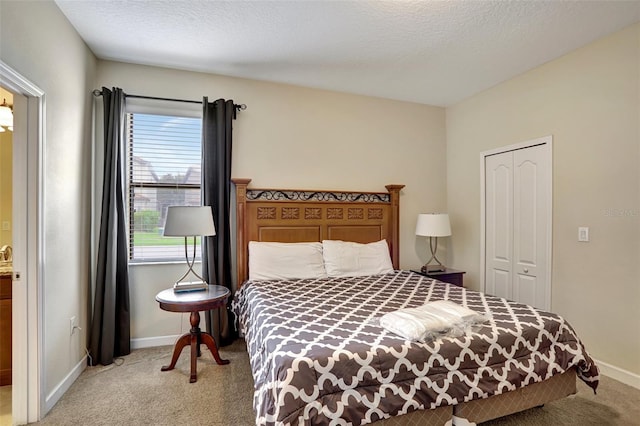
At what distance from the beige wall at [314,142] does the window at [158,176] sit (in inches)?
8.7

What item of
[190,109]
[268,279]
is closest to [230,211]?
[268,279]

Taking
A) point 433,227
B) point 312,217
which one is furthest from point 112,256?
point 433,227

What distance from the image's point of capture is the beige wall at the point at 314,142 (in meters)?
3.11

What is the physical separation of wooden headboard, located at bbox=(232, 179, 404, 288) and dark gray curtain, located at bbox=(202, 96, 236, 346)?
16 centimetres

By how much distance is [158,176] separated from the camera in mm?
3170

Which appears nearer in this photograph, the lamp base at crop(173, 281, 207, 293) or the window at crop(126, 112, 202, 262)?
the lamp base at crop(173, 281, 207, 293)

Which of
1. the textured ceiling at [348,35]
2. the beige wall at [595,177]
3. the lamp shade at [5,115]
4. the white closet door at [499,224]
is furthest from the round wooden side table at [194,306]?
the beige wall at [595,177]

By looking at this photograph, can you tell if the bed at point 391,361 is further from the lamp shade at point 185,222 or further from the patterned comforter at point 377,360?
the lamp shade at point 185,222

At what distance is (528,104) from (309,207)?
247 cm

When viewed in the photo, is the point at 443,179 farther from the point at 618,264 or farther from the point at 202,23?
the point at 202,23

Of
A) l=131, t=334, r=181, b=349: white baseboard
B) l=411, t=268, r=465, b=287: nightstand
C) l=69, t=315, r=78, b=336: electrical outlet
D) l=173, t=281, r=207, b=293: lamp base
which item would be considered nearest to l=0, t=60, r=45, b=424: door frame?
l=69, t=315, r=78, b=336: electrical outlet

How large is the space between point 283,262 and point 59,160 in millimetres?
1921

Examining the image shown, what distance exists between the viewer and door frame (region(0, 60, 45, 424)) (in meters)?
1.96

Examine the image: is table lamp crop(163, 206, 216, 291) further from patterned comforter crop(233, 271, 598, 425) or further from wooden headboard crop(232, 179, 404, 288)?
patterned comforter crop(233, 271, 598, 425)
